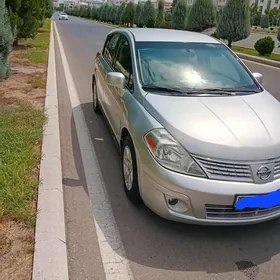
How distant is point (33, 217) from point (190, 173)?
1.44m

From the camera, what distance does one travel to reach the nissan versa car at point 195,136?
8.83ft

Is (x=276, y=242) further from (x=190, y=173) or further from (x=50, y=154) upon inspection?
(x=50, y=154)

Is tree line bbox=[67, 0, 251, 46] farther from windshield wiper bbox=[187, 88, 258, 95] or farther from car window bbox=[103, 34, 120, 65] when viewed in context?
windshield wiper bbox=[187, 88, 258, 95]

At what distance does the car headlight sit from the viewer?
271 centimetres

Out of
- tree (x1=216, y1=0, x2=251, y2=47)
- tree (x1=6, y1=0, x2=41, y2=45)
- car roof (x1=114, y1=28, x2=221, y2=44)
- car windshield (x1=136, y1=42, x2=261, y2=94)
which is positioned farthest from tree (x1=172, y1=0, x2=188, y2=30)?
car windshield (x1=136, y1=42, x2=261, y2=94)

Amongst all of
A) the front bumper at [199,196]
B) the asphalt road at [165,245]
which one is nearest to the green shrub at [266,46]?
Answer: the asphalt road at [165,245]

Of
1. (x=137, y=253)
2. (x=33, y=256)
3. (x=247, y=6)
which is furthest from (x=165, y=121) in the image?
(x=247, y=6)

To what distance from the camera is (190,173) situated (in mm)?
2703

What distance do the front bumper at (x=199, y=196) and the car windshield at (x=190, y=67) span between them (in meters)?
1.17

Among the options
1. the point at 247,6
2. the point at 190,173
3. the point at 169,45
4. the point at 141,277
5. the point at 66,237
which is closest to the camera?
the point at 141,277

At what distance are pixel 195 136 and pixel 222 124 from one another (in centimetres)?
31

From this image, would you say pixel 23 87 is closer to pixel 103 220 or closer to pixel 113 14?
pixel 103 220

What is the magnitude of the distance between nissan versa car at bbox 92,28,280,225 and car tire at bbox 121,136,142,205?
0.03ft

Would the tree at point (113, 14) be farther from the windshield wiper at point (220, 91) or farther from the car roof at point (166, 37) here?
the windshield wiper at point (220, 91)
